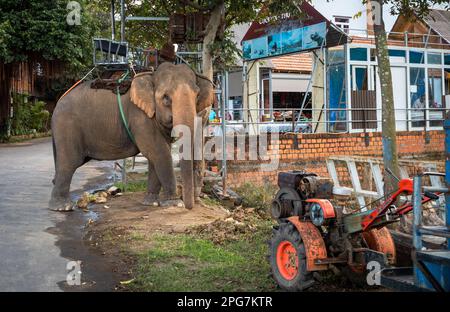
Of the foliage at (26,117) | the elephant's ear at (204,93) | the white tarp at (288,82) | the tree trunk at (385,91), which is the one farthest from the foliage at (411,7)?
the foliage at (26,117)

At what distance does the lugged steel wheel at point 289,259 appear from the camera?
533cm

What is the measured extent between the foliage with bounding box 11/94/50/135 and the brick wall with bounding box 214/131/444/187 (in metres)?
A: 21.1

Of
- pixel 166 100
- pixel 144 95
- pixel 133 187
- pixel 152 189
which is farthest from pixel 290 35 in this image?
pixel 166 100

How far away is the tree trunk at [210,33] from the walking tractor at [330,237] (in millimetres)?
6115

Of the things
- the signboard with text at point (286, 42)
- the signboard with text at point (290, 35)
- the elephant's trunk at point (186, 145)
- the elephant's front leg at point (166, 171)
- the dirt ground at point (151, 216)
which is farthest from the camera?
the signboard with text at point (286, 42)

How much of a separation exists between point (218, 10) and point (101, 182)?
566 cm

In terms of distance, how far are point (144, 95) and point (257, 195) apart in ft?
11.7

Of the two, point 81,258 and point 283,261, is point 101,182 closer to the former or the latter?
point 81,258

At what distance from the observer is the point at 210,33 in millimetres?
11688

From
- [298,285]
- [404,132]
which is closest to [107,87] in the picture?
[298,285]

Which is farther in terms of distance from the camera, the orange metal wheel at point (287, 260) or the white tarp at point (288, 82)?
the white tarp at point (288, 82)

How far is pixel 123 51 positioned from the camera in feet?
39.4

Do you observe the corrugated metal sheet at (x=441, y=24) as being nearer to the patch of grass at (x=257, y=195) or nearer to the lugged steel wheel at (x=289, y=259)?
the patch of grass at (x=257, y=195)

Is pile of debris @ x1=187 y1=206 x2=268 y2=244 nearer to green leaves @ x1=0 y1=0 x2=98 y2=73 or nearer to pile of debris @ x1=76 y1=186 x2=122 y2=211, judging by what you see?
pile of debris @ x1=76 y1=186 x2=122 y2=211
